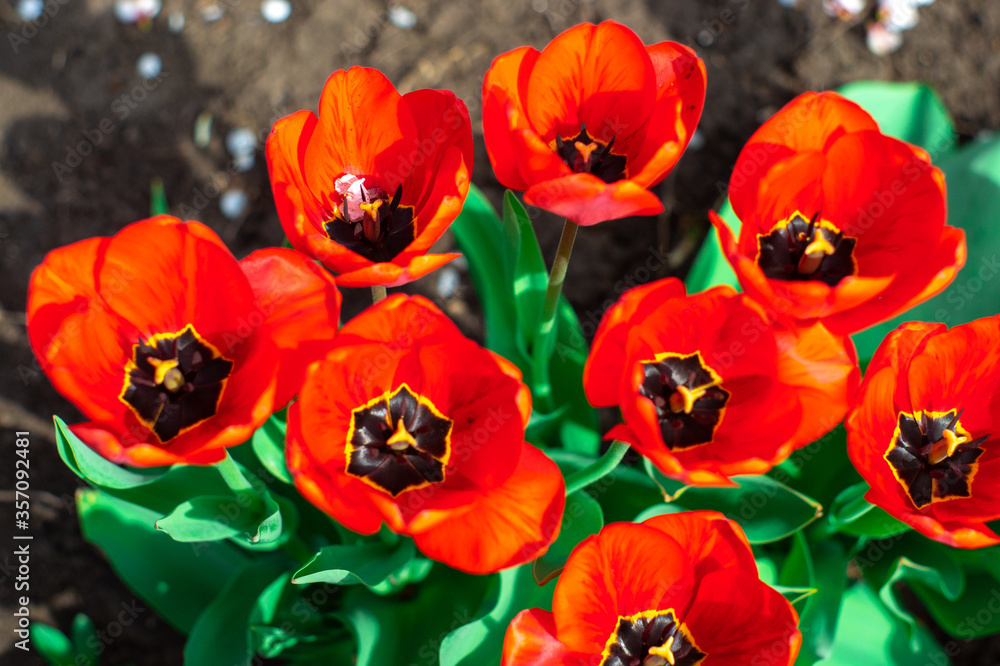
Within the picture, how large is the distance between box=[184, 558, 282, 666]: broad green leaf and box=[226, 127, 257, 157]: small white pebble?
204 centimetres

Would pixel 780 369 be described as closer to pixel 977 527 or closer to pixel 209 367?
pixel 977 527

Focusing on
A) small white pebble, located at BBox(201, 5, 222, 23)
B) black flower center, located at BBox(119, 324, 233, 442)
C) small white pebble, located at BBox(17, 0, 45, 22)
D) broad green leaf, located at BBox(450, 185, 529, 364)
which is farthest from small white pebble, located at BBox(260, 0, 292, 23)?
black flower center, located at BBox(119, 324, 233, 442)

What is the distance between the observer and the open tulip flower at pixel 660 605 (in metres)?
1.35

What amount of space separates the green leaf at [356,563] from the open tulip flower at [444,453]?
0.24 m

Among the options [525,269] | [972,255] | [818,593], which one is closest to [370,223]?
[525,269]

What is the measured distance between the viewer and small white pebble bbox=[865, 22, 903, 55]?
12.3ft

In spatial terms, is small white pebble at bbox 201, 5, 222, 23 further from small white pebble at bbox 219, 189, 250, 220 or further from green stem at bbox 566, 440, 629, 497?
green stem at bbox 566, 440, 629, 497

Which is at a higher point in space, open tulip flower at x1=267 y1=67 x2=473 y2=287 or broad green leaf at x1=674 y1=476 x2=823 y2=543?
open tulip flower at x1=267 y1=67 x2=473 y2=287

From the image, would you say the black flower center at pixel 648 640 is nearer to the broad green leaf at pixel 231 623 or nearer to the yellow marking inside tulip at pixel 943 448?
the yellow marking inside tulip at pixel 943 448

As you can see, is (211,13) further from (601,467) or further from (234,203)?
(601,467)

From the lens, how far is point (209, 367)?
146cm

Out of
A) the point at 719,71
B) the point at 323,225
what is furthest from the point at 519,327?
the point at 719,71

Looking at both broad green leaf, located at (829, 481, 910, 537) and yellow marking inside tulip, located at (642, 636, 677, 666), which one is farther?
broad green leaf, located at (829, 481, 910, 537)

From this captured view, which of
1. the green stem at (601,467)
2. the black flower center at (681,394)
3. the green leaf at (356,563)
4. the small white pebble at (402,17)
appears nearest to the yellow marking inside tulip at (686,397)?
the black flower center at (681,394)
